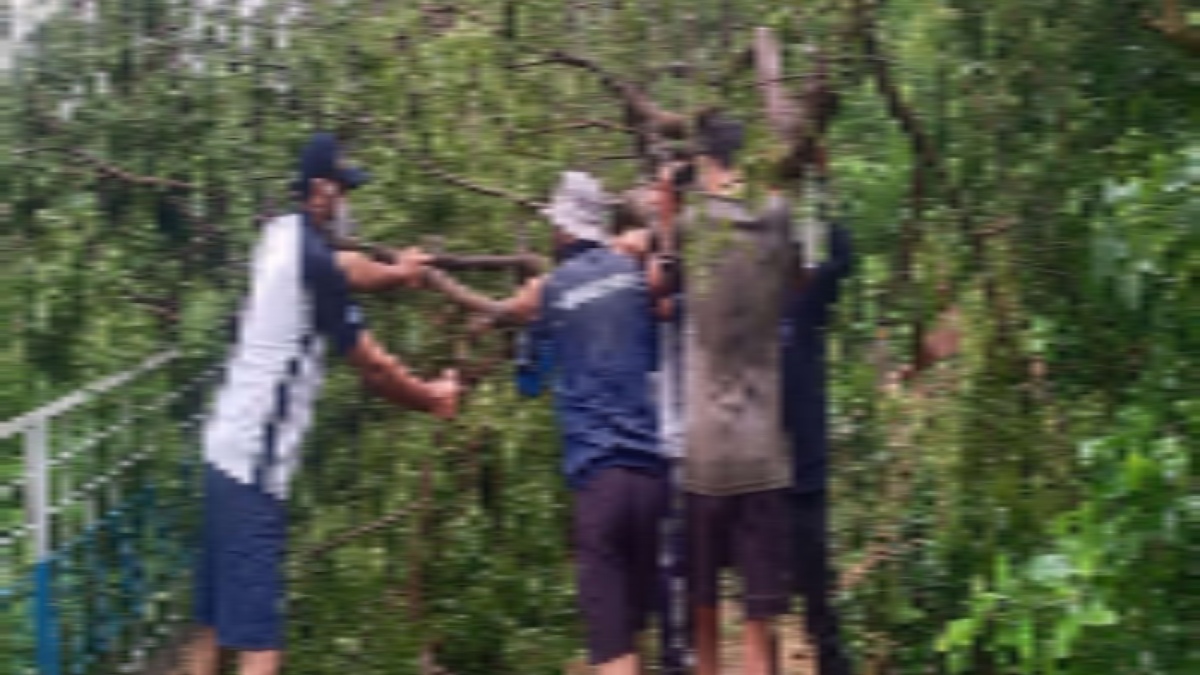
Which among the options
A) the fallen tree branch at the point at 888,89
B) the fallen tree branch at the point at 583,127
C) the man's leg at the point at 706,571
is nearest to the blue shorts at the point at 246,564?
the man's leg at the point at 706,571

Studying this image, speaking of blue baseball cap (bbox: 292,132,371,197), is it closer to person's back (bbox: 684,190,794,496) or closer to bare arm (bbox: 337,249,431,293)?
bare arm (bbox: 337,249,431,293)

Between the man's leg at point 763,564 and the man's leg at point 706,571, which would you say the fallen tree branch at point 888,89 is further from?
the man's leg at point 706,571

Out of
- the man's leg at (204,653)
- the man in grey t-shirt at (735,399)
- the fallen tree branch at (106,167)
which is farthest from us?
the fallen tree branch at (106,167)

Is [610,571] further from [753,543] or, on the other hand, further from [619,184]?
[619,184]

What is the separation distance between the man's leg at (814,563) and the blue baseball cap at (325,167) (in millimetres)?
1471

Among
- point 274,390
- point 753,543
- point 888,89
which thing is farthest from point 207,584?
point 888,89

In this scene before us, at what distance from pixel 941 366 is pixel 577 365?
988 millimetres

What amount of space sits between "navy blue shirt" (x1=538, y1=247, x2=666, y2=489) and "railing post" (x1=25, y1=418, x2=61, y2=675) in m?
1.41

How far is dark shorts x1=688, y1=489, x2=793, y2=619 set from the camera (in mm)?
4477

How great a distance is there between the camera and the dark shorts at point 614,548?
4402 millimetres

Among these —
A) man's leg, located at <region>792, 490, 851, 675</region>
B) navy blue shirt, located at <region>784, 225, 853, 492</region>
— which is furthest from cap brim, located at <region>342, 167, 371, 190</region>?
man's leg, located at <region>792, 490, 851, 675</region>

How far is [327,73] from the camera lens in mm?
4645

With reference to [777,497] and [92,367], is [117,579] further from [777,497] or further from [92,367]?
[777,497]

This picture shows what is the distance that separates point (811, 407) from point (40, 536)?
6.84 feet
